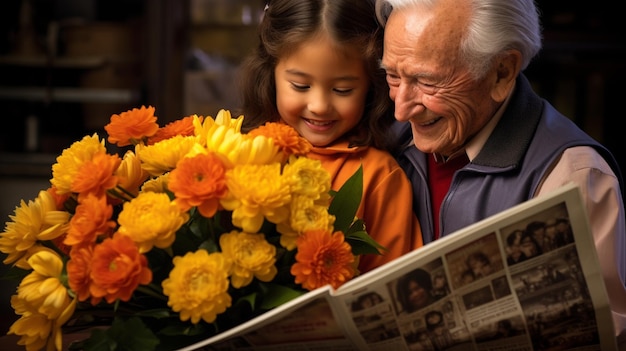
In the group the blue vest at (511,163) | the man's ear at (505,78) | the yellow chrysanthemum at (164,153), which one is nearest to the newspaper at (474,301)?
the yellow chrysanthemum at (164,153)

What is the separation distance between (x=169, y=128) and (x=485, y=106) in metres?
0.60

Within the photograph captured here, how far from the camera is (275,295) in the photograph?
117 centimetres

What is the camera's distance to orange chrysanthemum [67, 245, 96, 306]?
43.4 inches

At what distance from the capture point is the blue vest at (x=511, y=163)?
4.95 feet

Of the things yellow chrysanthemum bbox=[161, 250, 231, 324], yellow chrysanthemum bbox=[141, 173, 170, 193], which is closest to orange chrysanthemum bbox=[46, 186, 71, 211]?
yellow chrysanthemum bbox=[141, 173, 170, 193]

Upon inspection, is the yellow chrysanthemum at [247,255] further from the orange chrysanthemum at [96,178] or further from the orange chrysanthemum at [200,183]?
the orange chrysanthemum at [96,178]

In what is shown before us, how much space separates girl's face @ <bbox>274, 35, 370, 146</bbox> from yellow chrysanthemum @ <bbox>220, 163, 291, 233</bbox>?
1.66ft

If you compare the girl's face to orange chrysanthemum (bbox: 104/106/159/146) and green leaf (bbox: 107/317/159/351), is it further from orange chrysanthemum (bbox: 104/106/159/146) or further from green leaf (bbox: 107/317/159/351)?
green leaf (bbox: 107/317/159/351)

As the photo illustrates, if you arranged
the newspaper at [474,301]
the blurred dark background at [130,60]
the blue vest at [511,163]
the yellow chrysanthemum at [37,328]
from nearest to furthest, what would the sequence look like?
the newspaper at [474,301], the yellow chrysanthemum at [37,328], the blue vest at [511,163], the blurred dark background at [130,60]

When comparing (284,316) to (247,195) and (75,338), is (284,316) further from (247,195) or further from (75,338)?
(75,338)

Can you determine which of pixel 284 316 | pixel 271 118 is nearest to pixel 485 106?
pixel 271 118

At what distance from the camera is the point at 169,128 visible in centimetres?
131

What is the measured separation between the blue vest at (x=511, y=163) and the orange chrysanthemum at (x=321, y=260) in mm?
471

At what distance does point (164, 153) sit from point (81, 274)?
0.20 metres
